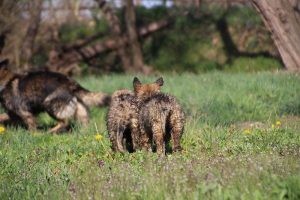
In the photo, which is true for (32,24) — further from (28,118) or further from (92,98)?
(28,118)

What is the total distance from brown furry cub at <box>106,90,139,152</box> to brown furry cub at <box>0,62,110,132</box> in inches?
153

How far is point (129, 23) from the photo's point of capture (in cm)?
2466

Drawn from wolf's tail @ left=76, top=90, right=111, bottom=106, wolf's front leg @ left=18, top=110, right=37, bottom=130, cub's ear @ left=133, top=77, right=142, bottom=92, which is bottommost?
wolf's front leg @ left=18, top=110, right=37, bottom=130

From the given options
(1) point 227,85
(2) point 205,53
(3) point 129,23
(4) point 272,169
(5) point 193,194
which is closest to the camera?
(5) point 193,194

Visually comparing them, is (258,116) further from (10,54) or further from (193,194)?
(10,54)

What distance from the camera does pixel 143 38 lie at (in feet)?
88.7

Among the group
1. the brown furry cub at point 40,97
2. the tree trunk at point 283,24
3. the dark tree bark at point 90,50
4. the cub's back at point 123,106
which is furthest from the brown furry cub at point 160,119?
the dark tree bark at point 90,50

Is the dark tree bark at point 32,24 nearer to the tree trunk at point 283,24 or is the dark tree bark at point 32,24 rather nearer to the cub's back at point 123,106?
the tree trunk at point 283,24

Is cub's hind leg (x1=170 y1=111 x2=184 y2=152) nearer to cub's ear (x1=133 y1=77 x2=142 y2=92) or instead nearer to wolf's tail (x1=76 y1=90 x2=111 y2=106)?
cub's ear (x1=133 y1=77 x2=142 y2=92)

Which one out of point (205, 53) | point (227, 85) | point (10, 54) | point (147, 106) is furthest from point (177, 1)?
point (147, 106)

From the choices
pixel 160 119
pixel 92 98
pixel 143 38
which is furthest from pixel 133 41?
pixel 160 119

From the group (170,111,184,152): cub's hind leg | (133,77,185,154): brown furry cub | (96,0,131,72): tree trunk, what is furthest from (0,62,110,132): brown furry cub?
(96,0,131,72): tree trunk

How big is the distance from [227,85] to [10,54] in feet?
43.3

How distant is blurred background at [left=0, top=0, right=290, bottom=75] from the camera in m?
24.8
